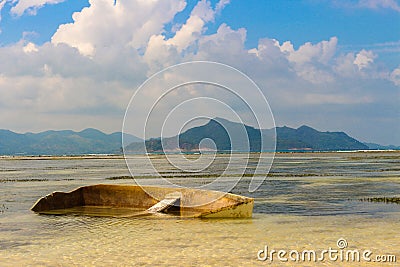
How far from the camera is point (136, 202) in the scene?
71.2 feet

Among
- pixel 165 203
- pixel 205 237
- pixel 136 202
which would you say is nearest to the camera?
pixel 205 237

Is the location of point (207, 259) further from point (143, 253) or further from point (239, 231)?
point (239, 231)

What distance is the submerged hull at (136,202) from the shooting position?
1709 cm

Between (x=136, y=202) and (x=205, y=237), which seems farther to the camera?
(x=136, y=202)

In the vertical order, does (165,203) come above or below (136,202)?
above

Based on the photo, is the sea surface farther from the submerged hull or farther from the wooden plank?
the wooden plank

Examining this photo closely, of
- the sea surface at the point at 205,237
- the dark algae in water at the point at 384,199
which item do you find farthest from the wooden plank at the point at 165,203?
the dark algae in water at the point at 384,199

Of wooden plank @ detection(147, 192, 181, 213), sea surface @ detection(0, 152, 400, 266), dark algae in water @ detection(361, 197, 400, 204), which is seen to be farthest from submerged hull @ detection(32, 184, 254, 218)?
dark algae in water @ detection(361, 197, 400, 204)

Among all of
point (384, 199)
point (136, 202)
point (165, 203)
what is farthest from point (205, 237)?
point (384, 199)

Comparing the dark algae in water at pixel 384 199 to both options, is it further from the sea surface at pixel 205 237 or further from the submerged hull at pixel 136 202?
the submerged hull at pixel 136 202

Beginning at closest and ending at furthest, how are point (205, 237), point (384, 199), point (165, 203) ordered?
point (205, 237) → point (165, 203) → point (384, 199)

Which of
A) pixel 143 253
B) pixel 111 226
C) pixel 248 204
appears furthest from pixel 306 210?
pixel 143 253

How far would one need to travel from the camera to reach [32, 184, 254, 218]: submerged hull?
17.1 metres

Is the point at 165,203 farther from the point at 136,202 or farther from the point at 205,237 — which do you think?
the point at 205,237
